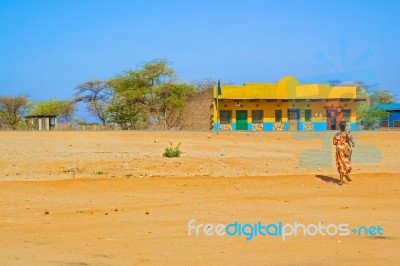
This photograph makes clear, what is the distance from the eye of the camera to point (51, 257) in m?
7.13

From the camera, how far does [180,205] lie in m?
11.6

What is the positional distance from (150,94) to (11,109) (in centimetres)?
1745

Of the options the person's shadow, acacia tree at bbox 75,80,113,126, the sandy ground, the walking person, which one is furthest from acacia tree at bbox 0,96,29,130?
the walking person

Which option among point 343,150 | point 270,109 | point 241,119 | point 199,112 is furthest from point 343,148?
point 199,112

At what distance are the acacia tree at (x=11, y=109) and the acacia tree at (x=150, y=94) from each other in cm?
1253

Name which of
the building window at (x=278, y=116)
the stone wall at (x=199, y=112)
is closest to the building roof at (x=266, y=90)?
the building window at (x=278, y=116)

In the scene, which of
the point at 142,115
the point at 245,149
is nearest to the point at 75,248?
the point at 245,149

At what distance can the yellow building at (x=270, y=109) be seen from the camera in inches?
2025

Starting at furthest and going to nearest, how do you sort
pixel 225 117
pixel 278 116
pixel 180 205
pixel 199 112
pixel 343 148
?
pixel 199 112
pixel 278 116
pixel 225 117
pixel 343 148
pixel 180 205

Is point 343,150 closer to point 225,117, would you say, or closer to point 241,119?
point 225,117

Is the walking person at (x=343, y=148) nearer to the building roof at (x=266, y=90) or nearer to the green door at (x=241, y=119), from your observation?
the building roof at (x=266, y=90)

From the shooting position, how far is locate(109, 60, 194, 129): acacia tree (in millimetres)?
56188

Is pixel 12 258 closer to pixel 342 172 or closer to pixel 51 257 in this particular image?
pixel 51 257

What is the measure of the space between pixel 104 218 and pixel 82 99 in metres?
56.1
